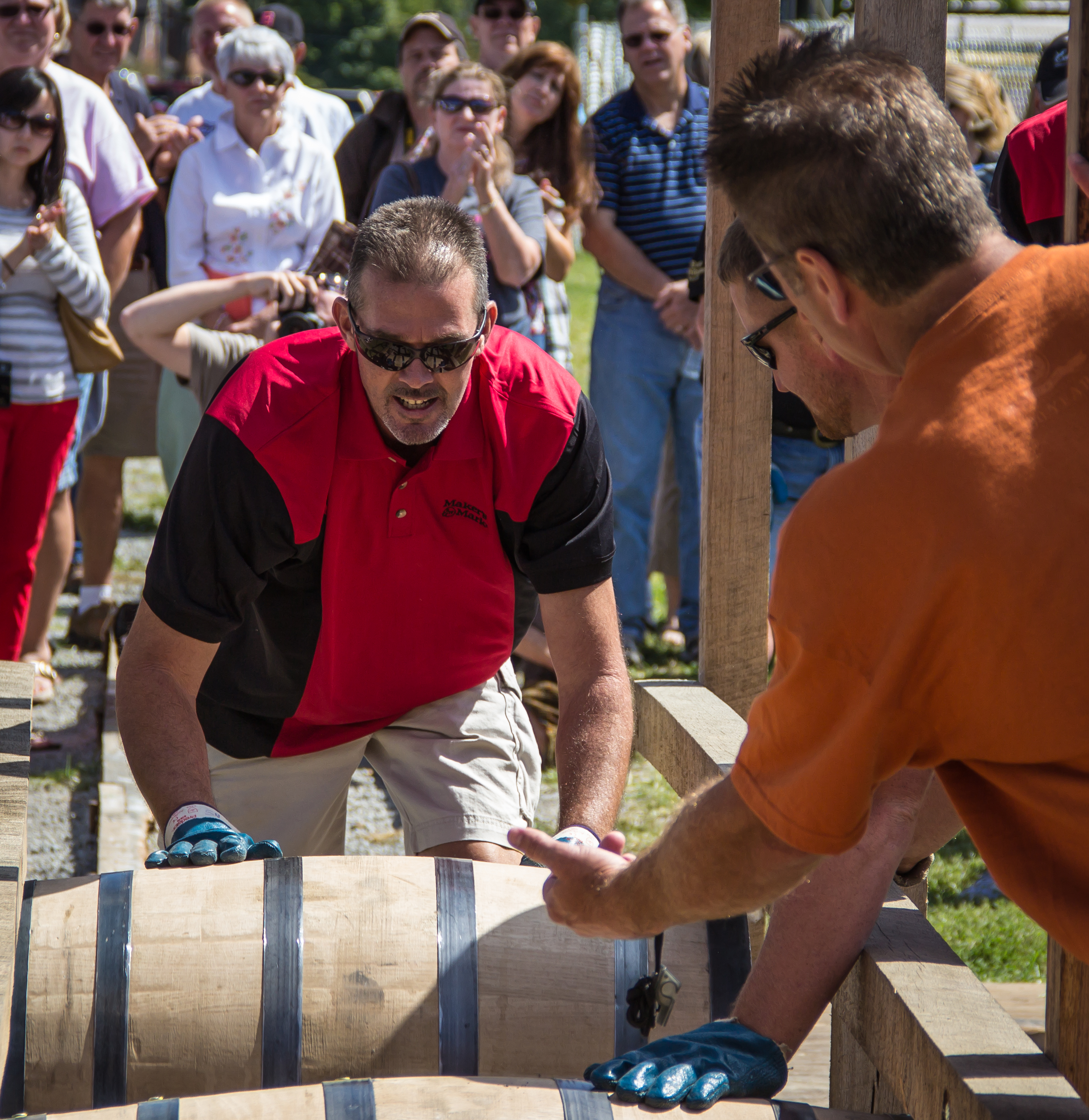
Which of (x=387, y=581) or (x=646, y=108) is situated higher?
(x=646, y=108)

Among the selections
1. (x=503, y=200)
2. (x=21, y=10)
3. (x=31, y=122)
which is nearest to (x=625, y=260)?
→ (x=503, y=200)

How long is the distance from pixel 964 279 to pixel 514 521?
4.68 feet

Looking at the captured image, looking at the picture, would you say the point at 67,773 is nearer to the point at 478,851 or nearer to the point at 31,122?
the point at 31,122

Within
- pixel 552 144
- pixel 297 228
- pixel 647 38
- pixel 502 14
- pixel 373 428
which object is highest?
pixel 502 14

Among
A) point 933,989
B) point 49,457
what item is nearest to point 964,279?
point 933,989

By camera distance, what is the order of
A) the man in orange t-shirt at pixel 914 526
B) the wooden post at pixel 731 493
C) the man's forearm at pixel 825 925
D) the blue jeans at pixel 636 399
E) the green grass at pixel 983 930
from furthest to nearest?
the blue jeans at pixel 636 399
the green grass at pixel 983 930
the wooden post at pixel 731 493
the man's forearm at pixel 825 925
the man in orange t-shirt at pixel 914 526

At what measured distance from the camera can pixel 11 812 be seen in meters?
2.21

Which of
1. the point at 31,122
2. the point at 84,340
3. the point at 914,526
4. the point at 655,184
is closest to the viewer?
the point at 914,526

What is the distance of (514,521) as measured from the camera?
266 centimetres

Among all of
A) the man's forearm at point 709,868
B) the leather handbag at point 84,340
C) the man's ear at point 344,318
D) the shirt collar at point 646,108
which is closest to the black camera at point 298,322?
the leather handbag at point 84,340

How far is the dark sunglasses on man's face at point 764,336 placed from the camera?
1.61 metres

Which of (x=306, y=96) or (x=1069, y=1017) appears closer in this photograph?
(x=1069, y=1017)

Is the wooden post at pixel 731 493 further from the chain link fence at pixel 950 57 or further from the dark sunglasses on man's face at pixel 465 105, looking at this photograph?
the chain link fence at pixel 950 57

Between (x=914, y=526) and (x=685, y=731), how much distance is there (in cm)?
156
